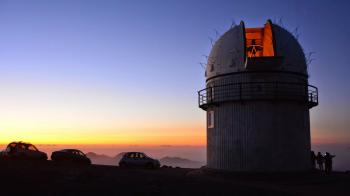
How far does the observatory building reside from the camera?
25.5 m

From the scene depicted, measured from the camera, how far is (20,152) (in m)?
27.6

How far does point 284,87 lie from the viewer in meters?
26.0

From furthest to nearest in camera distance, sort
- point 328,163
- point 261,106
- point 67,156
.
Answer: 1. point 67,156
2. point 328,163
3. point 261,106

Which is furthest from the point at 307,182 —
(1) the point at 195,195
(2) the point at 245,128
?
(1) the point at 195,195

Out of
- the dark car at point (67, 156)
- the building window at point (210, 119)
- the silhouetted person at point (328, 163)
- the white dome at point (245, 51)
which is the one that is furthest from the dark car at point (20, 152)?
Result: the silhouetted person at point (328, 163)

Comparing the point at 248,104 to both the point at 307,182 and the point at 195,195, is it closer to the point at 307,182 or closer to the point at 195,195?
the point at 307,182

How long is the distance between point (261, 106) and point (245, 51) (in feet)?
12.7

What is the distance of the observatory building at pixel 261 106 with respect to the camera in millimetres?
25531

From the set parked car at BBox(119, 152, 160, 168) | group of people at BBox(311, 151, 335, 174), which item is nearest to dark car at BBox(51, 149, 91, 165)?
parked car at BBox(119, 152, 160, 168)

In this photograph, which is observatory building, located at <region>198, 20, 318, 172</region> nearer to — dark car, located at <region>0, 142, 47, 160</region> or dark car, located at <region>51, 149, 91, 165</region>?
dark car, located at <region>51, 149, 91, 165</region>

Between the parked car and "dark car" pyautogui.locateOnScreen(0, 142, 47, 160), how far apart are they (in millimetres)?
6296

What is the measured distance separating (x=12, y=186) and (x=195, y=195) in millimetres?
8628

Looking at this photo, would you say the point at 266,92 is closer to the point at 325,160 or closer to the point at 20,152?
the point at 325,160

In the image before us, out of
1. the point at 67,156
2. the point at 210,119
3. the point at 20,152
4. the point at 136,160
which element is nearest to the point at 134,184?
the point at 136,160
